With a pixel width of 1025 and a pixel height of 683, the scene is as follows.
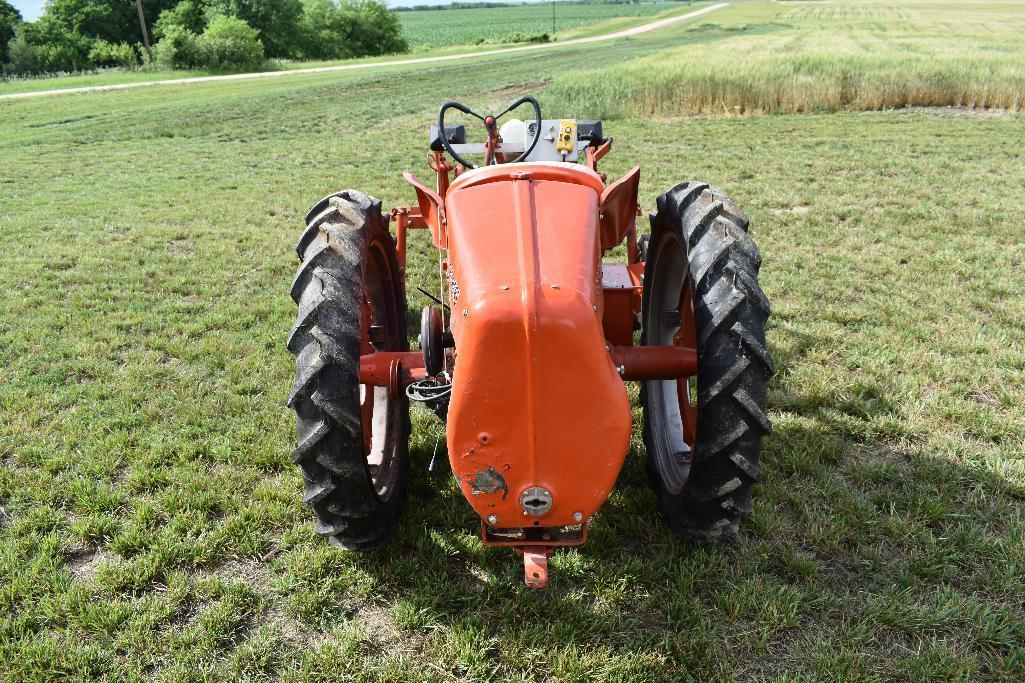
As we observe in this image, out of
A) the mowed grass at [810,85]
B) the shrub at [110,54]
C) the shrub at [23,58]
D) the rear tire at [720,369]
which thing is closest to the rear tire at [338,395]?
the rear tire at [720,369]

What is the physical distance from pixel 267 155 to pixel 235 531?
1083 centimetres

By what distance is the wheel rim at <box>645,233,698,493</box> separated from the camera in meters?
3.40

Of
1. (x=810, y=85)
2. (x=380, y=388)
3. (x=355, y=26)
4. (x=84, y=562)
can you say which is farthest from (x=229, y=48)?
(x=84, y=562)

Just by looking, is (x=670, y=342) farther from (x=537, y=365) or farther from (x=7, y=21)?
(x=7, y=21)

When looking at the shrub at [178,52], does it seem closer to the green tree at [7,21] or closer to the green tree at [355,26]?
the green tree at [355,26]

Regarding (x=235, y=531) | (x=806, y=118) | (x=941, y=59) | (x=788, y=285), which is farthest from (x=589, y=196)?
(x=941, y=59)

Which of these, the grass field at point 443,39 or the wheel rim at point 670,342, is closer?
the wheel rim at point 670,342

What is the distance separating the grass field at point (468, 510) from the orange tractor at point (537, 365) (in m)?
0.35

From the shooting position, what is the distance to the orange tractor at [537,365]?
7.20 feet

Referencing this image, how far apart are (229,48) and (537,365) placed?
143 ft

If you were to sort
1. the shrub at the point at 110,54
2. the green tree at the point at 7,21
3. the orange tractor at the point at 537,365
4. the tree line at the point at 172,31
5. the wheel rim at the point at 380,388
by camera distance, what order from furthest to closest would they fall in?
the green tree at the point at 7,21 → the shrub at the point at 110,54 → the tree line at the point at 172,31 → the wheel rim at the point at 380,388 → the orange tractor at the point at 537,365

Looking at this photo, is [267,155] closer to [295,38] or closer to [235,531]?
[235,531]

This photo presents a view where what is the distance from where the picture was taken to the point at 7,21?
5459 centimetres

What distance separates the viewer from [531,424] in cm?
222
